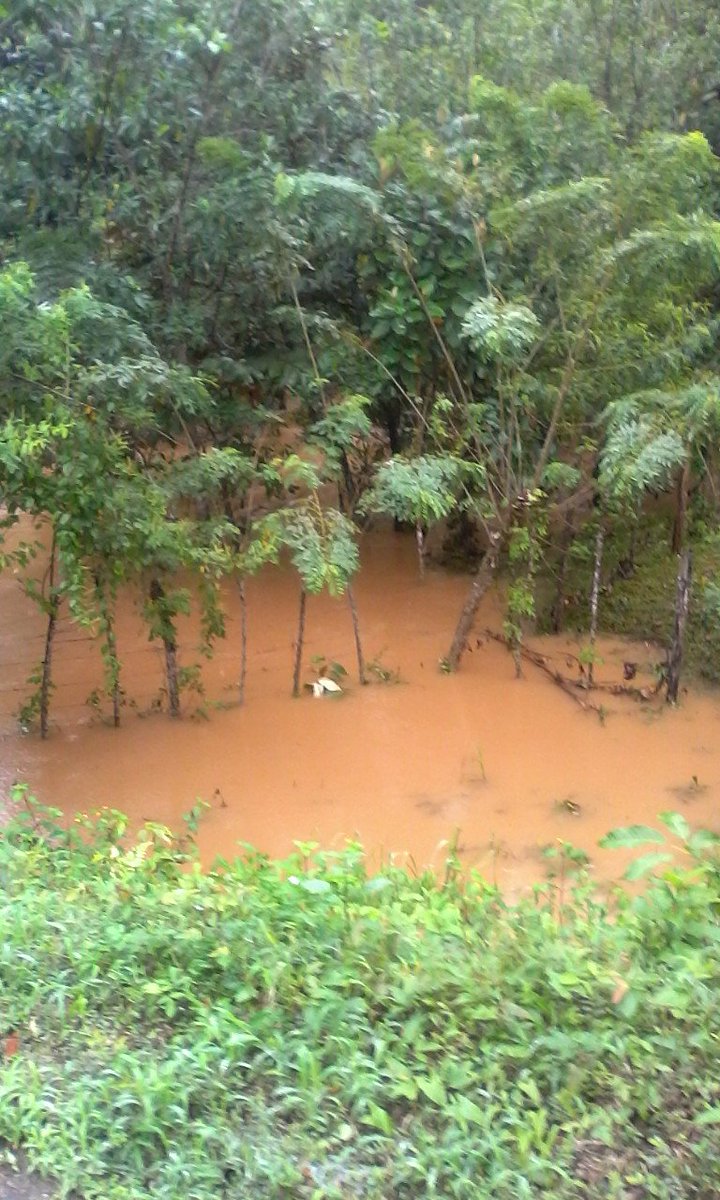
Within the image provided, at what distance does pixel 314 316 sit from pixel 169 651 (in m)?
2.10

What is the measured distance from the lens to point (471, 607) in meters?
5.68

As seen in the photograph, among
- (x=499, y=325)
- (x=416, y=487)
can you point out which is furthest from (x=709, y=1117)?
(x=499, y=325)

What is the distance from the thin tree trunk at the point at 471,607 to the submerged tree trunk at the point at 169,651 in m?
1.53

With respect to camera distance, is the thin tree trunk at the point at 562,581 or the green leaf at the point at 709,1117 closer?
the green leaf at the point at 709,1117

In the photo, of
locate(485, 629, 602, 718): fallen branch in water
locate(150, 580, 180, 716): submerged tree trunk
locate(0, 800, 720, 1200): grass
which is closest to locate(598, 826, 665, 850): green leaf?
locate(0, 800, 720, 1200): grass

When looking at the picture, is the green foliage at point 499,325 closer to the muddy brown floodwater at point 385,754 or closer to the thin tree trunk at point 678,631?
the thin tree trunk at point 678,631

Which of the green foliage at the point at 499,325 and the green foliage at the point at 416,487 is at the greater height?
the green foliage at the point at 499,325

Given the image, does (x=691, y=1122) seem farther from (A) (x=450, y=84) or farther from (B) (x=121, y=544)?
(A) (x=450, y=84)

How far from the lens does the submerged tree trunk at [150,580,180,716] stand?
5.00m

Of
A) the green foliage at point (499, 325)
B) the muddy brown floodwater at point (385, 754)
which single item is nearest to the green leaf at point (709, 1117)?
the muddy brown floodwater at point (385, 754)

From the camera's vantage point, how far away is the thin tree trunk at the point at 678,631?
17.3 ft

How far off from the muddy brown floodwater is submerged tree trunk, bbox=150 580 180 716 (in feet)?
0.35

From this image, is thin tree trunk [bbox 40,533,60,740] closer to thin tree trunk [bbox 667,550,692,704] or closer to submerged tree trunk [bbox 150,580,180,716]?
submerged tree trunk [bbox 150,580,180,716]

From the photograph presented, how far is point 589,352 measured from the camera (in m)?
5.53
